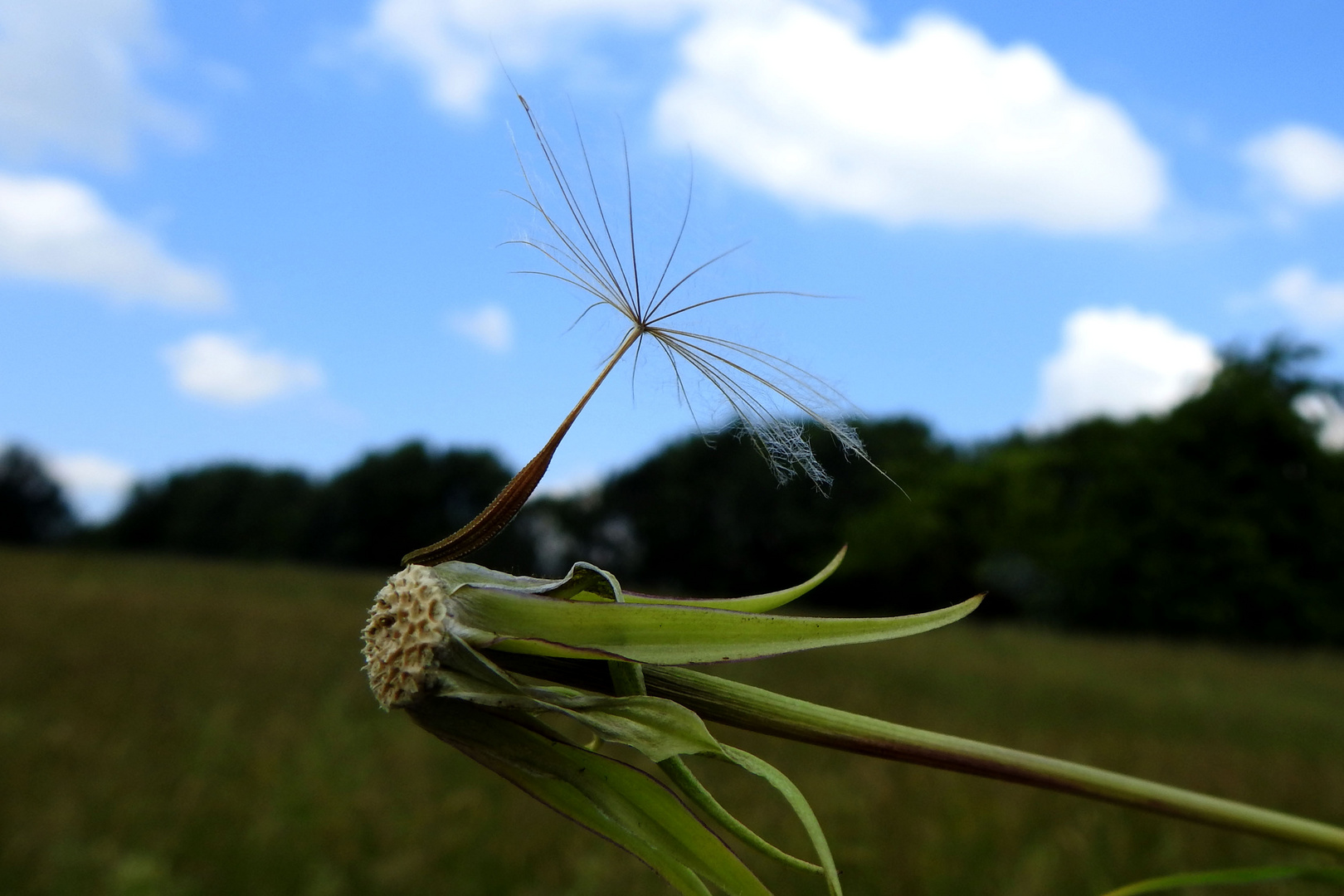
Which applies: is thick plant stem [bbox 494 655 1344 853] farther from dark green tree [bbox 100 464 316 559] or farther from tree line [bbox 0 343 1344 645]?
dark green tree [bbox 100 464 316 559]

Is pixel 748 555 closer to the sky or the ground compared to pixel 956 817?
closer to the sky

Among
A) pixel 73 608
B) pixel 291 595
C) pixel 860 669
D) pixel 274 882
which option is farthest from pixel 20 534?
pixel 274 882

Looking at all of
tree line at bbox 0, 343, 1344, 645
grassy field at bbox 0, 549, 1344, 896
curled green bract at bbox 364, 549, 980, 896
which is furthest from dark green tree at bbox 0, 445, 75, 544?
curled green bract at bbox 364, 549, 980, 896

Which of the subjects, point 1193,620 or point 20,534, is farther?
point 20,534

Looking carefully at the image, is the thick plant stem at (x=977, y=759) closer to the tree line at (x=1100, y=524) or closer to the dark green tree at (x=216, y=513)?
the tree line at (x=1100, y=524)

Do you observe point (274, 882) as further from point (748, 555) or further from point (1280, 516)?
point (1280, 516)

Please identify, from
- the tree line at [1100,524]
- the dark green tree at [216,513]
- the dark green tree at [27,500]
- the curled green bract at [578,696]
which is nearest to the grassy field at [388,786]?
the curled green bract at [578,696]

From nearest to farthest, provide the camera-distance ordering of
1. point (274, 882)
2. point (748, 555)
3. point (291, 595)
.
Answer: point (274, 882) < point (291, 595) < point (748, 555)
